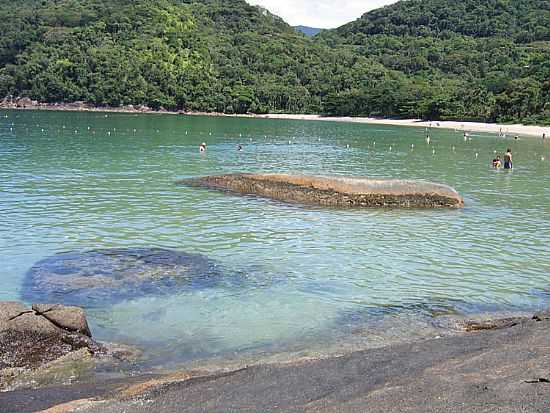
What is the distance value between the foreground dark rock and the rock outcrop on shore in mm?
1165

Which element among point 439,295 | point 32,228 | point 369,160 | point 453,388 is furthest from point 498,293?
point 369,160

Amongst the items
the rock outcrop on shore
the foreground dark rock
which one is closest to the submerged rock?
the rock outcrop on shore

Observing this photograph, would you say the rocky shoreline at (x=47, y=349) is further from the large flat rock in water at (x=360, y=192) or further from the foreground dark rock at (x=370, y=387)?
the large flat rock in water at (x=360, y=192)

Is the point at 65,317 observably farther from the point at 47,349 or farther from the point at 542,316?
the point at 542,316

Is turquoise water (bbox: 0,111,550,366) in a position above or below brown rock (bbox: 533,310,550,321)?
below

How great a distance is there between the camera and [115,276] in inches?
640

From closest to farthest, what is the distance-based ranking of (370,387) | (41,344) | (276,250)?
(370,387) → (41,344) → (276,250)

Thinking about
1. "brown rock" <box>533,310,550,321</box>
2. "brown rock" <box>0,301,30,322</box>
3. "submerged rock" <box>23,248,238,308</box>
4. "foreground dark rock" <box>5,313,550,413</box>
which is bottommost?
"submerged rock" <box>23,248,238,308</box>

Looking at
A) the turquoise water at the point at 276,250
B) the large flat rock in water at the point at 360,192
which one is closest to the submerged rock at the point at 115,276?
the turquoise water at the point at 276,250

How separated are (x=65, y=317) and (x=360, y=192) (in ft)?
62.7

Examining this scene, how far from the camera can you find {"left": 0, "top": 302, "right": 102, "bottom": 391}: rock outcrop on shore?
999 centimetres

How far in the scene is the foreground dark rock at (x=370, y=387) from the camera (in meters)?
6.87

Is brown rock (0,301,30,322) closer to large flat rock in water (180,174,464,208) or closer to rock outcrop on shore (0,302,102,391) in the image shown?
rock outcrop on shore (0,302,102,391)

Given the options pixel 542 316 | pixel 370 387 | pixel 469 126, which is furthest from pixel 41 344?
pixel 469 126
